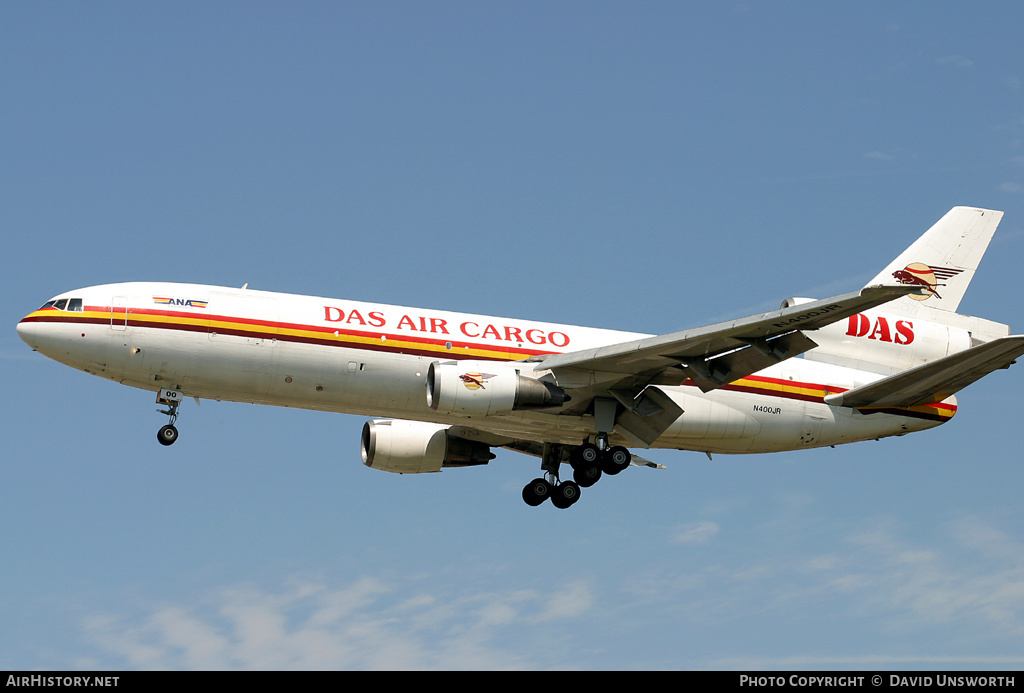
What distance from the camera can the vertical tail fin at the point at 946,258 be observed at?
3938 centimetres

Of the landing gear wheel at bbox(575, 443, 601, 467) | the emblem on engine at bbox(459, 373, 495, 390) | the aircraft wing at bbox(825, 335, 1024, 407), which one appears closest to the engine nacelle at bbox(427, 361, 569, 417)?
the emblem on engine at bbox(459, 373, 495, 390)

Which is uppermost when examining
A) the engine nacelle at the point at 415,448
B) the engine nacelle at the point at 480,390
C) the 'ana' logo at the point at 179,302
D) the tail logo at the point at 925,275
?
the tail logo at the point at 925,275

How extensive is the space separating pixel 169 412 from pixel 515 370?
1006 cm

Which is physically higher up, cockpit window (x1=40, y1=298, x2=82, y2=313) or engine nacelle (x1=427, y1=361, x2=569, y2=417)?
cockpit window (x1=40, y1=298, x2=82, y2=313)

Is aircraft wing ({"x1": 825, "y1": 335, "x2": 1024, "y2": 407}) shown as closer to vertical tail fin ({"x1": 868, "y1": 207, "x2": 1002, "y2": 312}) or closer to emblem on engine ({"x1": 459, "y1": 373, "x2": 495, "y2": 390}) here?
vertical tail fin ({"x1": 868, "y1": 207, "x2": 1002, "y2": 312})

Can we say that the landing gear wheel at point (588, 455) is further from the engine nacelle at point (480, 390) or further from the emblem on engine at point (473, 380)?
→ the emblem on engine at point (473, 380)

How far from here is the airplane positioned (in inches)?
1287

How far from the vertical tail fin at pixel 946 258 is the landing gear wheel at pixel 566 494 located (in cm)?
1186

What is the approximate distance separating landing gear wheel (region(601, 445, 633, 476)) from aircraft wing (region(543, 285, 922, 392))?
2219 mm

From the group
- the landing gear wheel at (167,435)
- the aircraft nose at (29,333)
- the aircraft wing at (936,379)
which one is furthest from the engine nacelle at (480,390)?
the aircraft nose at (29,333)

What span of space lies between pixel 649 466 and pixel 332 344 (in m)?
12.9
